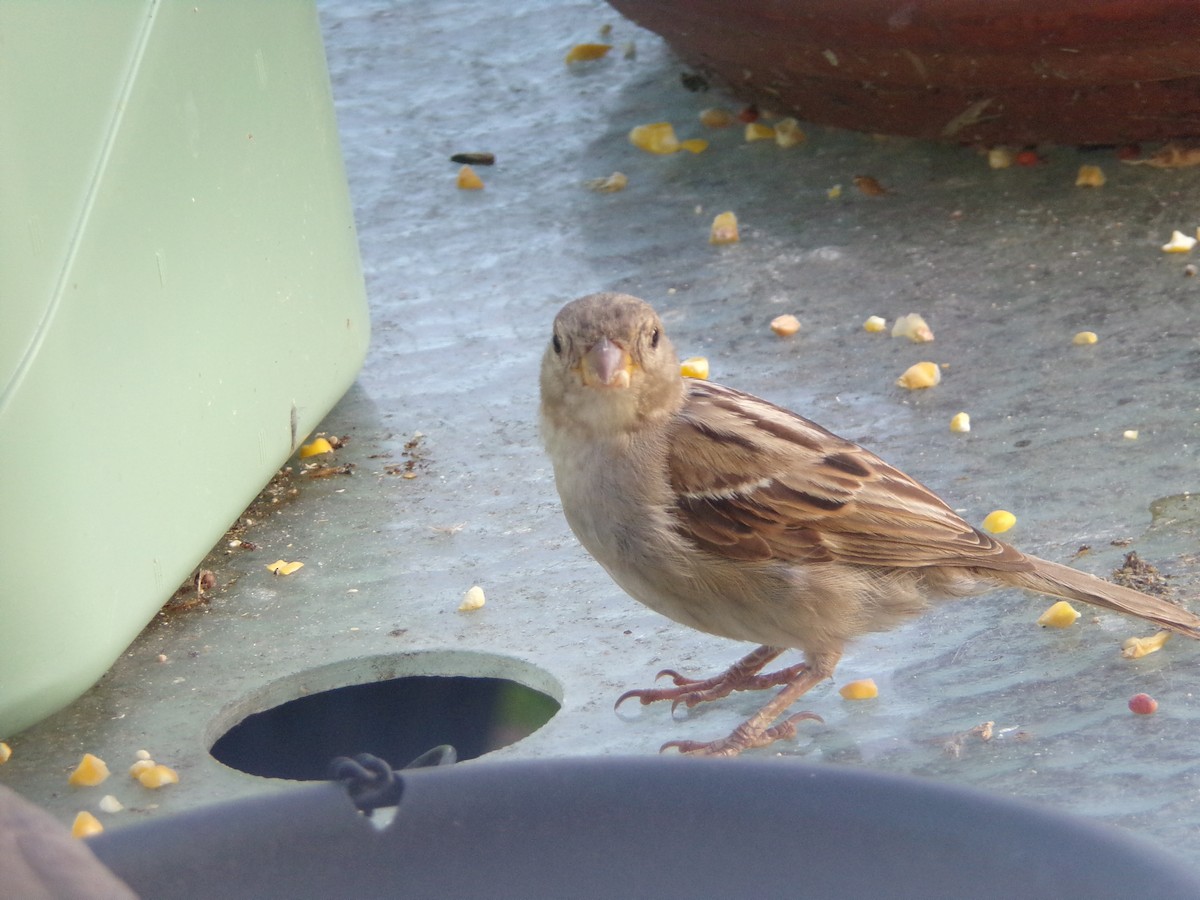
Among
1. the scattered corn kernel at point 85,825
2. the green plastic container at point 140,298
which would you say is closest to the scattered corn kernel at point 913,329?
the green plastic container at point 140,298

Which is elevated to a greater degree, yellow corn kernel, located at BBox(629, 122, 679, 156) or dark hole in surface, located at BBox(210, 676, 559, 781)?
yellow corn kernel, located at BBox(629, 122, 679, 156)

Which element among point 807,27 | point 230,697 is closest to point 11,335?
point 230,697

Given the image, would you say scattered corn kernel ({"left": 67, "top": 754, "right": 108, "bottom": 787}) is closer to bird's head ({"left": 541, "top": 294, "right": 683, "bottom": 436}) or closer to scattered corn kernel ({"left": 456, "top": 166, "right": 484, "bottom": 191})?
bird's head ({"left": 541, "top": 294, "right": 683, "bottom": 436})

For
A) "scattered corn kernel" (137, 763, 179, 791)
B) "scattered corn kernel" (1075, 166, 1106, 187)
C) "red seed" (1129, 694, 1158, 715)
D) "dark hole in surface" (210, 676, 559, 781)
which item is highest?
"scattered corn kernel" (1075, 166, 1106, 187)

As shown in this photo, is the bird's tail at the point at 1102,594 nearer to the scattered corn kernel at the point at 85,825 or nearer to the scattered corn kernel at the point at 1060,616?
the scattered corn kernel at the point at 1060,616

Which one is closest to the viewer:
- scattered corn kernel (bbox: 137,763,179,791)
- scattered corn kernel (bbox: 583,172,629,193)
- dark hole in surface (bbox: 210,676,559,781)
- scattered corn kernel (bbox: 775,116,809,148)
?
scattered corn kernel (bbox: 137,763,179,791)

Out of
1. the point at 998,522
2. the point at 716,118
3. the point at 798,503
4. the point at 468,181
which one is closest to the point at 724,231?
the point at 716,118

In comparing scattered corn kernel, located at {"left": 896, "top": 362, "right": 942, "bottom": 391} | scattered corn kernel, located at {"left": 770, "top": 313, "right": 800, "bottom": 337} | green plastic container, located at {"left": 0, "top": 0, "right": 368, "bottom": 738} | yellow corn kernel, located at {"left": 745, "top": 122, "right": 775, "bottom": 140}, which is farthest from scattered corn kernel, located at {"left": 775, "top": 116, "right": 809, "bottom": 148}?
green plastic container, located at {"left": 0, "top": 0, "right": 368, "bottom": 738}
